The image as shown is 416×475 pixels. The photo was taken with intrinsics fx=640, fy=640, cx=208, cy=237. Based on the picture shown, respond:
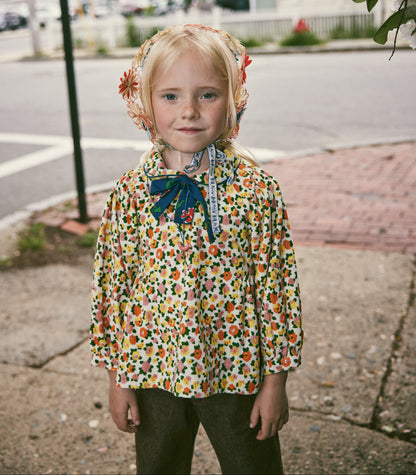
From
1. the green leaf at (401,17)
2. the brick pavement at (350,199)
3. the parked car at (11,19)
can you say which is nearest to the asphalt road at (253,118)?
the brick pavement at (350,199)

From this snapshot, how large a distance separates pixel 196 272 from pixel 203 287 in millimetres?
58

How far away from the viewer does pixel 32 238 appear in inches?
196

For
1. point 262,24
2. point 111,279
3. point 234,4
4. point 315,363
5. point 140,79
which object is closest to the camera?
point 140,79

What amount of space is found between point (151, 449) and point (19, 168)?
5.96 metres

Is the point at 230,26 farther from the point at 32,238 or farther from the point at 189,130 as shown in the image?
the point at 189,130

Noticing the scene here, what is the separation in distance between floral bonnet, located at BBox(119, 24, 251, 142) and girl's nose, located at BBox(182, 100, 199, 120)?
0.47ft

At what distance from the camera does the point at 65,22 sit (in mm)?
4676

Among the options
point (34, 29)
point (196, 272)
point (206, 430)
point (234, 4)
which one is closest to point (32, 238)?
point (206, 430)

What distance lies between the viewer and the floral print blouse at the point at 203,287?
1.72m

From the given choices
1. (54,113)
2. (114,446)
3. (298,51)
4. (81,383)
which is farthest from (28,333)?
(298,51)

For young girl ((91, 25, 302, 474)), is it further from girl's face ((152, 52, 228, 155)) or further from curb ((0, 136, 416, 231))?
curb ((0, 136, 416, 231))

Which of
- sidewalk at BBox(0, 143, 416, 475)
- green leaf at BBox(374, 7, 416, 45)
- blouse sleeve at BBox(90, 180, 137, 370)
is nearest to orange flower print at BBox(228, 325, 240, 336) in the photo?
blouse sleeve at BBox(90, 180, 137, 370)

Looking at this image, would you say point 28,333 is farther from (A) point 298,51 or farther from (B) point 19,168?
(A) point 298,51

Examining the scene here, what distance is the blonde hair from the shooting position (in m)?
1.65
